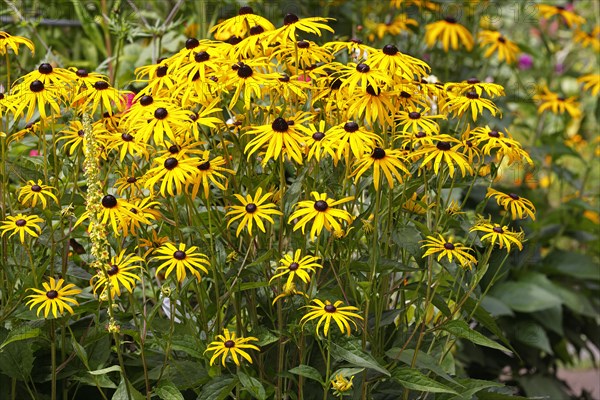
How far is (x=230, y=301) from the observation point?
181cm

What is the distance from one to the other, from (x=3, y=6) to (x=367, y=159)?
231cm

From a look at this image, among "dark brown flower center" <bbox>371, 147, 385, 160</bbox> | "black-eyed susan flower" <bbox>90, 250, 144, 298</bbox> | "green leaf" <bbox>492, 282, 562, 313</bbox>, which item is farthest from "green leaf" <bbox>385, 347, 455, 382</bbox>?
"green leaf" <bbox>492, 282, 562, 313</bbox>

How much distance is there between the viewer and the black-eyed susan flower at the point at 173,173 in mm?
1483

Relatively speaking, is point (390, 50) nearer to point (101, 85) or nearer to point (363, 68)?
point (363, 68)

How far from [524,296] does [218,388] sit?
1.99 meters

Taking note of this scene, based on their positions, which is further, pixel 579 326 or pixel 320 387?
pixel 579 326

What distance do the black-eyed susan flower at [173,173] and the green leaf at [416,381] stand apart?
507mm

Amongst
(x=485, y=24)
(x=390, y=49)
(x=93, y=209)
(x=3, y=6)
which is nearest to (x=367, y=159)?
(x=390, y=49)

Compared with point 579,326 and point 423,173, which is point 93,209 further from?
point 579,326

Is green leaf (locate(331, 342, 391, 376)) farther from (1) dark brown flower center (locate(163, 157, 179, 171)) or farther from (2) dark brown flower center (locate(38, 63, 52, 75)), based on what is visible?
(2) dark brown flower center (locate(38, 63, 52, 75))

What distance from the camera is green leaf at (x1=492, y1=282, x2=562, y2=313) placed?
3.30 meters

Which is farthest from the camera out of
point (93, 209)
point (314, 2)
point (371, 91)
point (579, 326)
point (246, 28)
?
point (314, 2)

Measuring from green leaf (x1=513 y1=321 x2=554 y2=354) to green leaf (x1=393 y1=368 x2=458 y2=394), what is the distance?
1.76 meters

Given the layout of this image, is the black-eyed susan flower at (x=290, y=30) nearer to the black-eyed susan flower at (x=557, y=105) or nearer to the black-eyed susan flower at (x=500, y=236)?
the black-eyed susan flower at (x=500, y=236)
